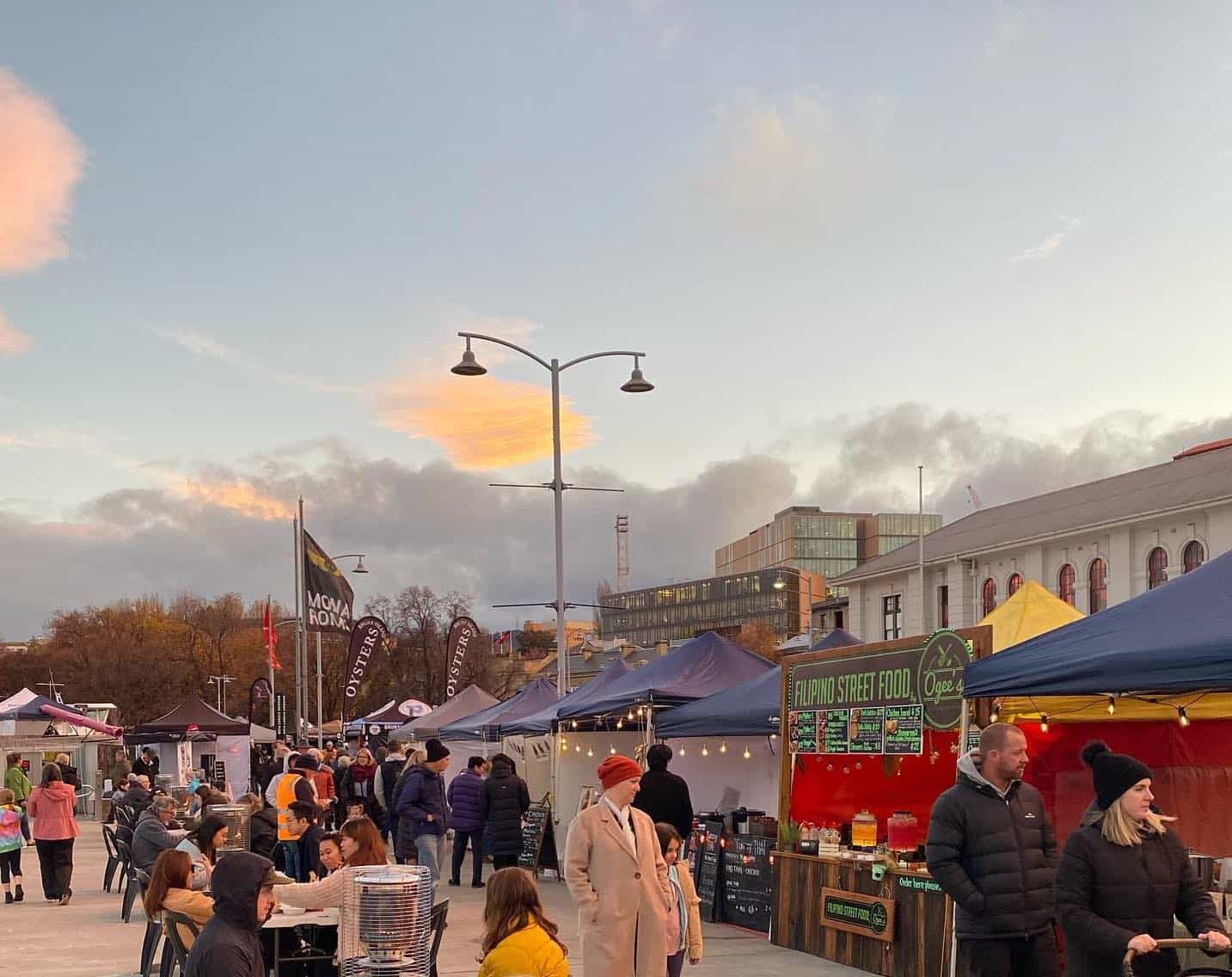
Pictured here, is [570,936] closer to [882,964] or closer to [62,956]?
[882,964]

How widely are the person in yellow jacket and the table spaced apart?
3.18m

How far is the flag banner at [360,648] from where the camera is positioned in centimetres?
3691

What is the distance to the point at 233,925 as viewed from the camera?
6199mm

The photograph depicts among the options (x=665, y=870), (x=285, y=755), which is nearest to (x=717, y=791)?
(x=285, y=755)

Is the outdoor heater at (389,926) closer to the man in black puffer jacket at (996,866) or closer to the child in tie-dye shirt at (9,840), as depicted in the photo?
the man in black puffer jacket at (996,866)

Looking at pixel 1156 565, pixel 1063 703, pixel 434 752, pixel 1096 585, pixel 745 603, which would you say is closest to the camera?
pixel 1063 703

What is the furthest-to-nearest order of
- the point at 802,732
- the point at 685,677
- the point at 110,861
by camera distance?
the point at 110,861
the point at 685,677
the point at 802,732

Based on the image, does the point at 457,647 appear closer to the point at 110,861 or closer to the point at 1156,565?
the point at 110,861

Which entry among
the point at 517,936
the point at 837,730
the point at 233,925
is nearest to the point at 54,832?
the point at 837,730

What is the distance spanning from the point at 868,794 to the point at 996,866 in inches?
303

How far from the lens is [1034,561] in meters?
60.7

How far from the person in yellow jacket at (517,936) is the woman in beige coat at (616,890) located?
0.99 m

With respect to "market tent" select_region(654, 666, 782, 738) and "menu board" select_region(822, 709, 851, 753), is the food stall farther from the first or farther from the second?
"market tent" select_region(654, 666, 782, 738)

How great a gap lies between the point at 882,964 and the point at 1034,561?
51932 mm
